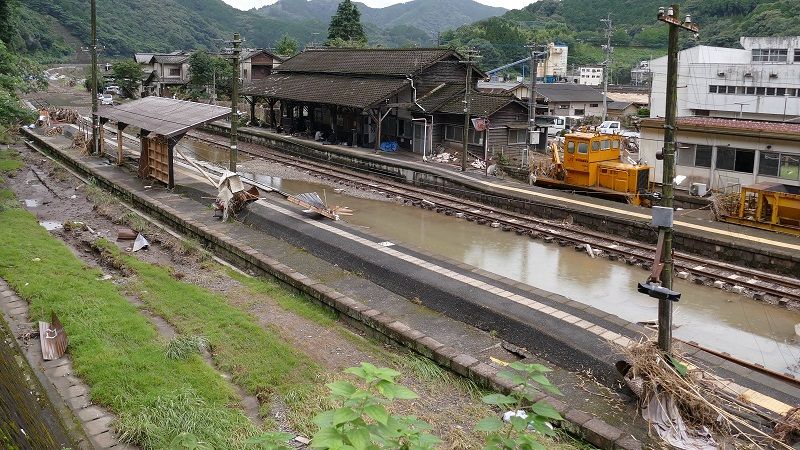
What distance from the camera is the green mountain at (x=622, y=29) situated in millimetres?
67438

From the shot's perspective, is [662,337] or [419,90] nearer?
[662,337]

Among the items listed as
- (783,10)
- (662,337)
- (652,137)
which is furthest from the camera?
(783,10)

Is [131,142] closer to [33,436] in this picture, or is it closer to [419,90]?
[419,90]

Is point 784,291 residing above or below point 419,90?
below

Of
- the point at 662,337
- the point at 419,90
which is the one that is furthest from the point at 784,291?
the point at 419,90

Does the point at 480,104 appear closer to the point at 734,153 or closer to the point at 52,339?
the point at 734,153

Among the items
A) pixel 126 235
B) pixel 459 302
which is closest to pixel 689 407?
pixel 459 302

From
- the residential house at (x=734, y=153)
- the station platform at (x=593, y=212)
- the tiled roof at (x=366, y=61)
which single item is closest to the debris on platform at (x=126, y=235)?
the station platform at (x=593, y=212)

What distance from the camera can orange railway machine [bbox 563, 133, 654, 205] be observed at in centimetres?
2134

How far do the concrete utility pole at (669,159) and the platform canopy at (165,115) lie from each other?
13.8 metres

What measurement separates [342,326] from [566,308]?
3.76 m

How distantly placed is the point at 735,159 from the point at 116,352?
19181 millimetres

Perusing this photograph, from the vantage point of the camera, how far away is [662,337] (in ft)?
26.3

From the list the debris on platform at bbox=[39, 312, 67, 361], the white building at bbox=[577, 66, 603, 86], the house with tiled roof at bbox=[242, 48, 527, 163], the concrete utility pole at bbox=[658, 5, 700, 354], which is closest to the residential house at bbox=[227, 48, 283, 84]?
the house with tiled roof at bbox=[242, 48, 527, 163]
